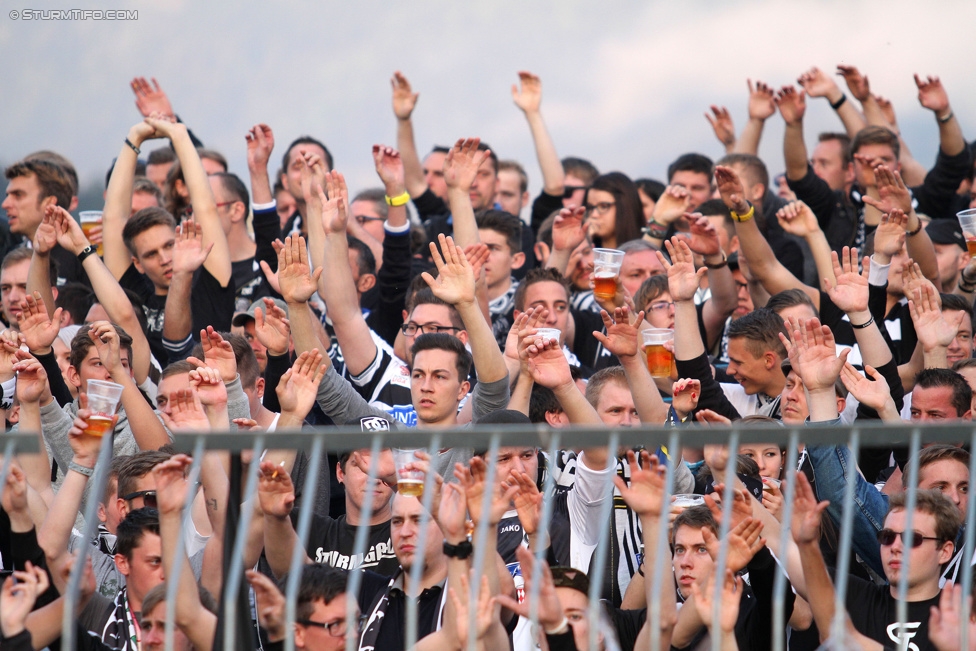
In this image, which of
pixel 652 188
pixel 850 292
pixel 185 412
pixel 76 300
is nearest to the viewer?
pixel 185 412

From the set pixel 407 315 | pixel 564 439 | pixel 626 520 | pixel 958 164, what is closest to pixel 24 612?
pixel 564 439

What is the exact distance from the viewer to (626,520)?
481cm

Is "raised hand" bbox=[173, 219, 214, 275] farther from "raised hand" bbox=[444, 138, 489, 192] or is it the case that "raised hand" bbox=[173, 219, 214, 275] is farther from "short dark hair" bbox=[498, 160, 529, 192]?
"short dark hair" bbox=[498, 160, 529, 192]

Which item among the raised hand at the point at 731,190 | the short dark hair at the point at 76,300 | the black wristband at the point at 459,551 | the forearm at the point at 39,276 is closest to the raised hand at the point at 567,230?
the raised hand at the point at 731,190

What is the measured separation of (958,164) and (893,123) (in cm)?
138

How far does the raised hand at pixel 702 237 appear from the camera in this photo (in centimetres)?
648

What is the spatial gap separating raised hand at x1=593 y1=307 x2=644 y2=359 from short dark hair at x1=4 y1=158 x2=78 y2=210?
3.82 m

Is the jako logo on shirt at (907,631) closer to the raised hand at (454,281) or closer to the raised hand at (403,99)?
the raised hand at (454,281)

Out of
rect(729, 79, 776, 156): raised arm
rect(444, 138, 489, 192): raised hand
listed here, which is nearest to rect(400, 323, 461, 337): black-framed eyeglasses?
rect(444, 138, 489, 192): raised hand

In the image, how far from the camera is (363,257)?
7.50 m

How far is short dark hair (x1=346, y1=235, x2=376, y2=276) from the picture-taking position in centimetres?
745

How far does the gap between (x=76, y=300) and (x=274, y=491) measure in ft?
10.4

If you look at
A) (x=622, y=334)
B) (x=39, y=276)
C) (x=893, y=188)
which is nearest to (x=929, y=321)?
(x=893, y=188)

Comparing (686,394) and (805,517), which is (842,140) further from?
(805,517)
